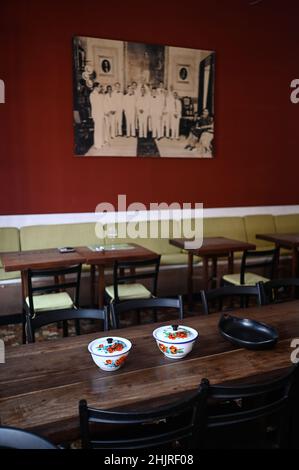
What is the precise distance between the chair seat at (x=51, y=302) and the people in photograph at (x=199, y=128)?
268 centimetres

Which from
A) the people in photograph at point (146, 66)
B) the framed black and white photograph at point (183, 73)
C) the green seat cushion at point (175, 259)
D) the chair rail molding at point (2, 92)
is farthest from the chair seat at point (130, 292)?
the framed black and white photograph at point (183, 73)

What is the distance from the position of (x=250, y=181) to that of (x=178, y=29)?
2137mm

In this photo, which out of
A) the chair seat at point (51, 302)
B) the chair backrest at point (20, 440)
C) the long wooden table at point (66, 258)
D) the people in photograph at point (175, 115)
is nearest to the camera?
the chair backrest at point (20, 440)

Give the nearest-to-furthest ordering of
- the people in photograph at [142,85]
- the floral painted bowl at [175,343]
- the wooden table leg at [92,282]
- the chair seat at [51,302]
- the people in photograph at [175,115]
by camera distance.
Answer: the floral painted bowl at [175,343] < the chair seat at [51,302] < the wooden table leg at [92,282] < the people in photograph at [142,85] < the people in photograph at [175,115]

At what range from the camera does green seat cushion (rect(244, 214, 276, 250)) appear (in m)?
5.48

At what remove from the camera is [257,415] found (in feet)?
4.51

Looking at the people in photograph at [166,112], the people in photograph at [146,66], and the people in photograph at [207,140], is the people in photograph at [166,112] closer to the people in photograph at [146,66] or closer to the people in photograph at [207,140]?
the people in photograph at [146,66]

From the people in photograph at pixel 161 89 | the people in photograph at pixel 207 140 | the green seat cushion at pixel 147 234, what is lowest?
the green seat cushion at pixel 147 234

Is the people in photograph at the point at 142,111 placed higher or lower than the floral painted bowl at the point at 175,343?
higher

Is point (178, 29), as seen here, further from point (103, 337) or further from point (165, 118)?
point (103, 337)

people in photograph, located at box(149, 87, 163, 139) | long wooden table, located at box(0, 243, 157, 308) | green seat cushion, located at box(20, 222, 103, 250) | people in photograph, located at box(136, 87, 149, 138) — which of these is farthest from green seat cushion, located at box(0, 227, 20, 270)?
people in photograph, located at box(149, 87, 163, 139)

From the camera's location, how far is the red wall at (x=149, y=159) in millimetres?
4297

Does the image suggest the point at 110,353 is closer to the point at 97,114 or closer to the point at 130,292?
the point at 130,292

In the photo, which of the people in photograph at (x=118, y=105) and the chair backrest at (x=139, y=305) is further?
the people in photograph at (x=118, y=105)
